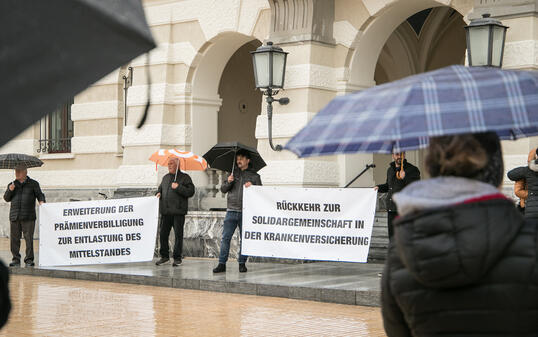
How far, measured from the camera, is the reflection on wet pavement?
8.98 meters

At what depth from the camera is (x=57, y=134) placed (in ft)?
74.3

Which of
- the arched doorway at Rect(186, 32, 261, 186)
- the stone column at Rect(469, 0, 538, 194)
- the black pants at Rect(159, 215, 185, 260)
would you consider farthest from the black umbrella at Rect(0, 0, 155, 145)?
the arched doorway at Rect(186, 32, 261, 186)

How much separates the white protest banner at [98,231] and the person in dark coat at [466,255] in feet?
39.8

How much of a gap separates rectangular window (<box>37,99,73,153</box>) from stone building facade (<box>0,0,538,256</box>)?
39 mm

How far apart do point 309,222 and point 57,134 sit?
1103 centimetres

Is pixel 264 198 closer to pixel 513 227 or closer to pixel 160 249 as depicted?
pixel 160 249

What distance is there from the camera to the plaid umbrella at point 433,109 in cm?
315

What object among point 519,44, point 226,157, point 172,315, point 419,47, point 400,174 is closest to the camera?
point 172,315

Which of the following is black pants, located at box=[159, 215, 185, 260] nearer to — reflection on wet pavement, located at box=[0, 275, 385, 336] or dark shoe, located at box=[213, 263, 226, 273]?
dark shoe, located at box=[213, 263, 226, 273]

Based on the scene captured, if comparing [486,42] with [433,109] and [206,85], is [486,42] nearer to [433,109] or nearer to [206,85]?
[206,85]

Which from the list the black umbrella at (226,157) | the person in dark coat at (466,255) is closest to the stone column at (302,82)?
the black umbrella at (226,157)

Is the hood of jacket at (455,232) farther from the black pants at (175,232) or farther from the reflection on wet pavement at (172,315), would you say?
the black pants at (175,232)

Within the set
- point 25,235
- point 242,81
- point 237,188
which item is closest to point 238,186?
point 237,188

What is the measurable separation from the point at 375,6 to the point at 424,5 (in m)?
0.89
